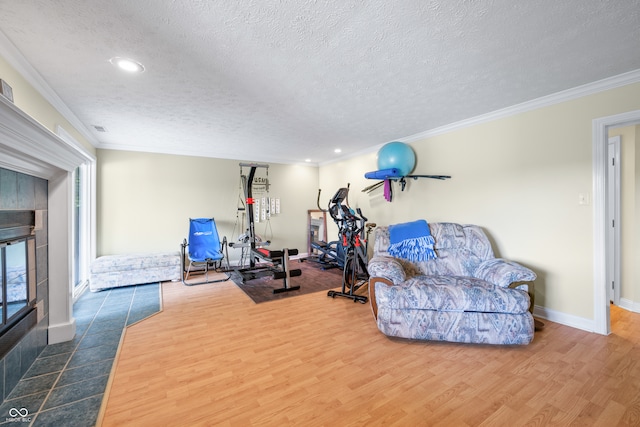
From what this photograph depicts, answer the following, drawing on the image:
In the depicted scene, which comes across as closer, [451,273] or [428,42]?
[428,42]

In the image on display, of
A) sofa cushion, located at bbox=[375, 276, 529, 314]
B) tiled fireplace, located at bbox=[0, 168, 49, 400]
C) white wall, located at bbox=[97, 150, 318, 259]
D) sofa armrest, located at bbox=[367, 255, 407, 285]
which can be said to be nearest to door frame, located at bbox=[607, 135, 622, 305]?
sofa cushion, located at bbox=[375, 276, 529, 314]

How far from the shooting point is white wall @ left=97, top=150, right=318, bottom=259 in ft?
14.4

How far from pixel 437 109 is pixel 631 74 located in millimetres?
1509

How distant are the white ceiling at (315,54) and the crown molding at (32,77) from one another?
5 cm

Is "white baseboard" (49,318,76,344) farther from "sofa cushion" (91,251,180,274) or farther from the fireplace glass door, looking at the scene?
"sofa cushion" (91,251,180,274)

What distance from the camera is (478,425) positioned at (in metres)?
1.41

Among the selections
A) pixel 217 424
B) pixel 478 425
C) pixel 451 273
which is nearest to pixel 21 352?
pixel 217 424

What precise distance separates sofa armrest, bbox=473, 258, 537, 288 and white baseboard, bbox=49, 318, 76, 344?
390cm

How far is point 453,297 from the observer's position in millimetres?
2242

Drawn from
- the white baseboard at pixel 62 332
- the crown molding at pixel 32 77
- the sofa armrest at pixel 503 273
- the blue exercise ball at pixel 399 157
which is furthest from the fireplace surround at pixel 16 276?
the blue exercise ball at pixel 399 157

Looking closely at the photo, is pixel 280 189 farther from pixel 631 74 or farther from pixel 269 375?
pixel 631 74

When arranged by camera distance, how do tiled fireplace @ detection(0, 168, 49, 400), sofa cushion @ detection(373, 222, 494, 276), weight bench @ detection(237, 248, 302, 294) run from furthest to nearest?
weight bench @ detection(237, 248, 302, 294), sofa cushion @ detection(373, 222, 494, 276), tiled fireplace @ detection(0, 168, 49, 400)

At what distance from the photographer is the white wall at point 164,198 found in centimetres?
439

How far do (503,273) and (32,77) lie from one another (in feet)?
14.5
